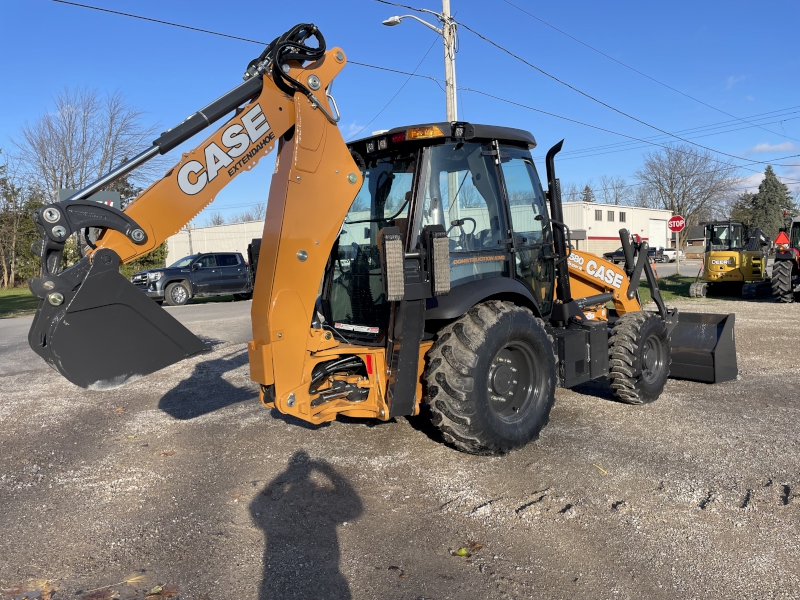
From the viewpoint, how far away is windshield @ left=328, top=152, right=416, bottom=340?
4.88 m

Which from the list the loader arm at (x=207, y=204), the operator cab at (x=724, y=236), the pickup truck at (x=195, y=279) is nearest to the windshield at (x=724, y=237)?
the operator cab at (x=724, y=236)

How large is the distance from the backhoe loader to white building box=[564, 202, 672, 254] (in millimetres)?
43084

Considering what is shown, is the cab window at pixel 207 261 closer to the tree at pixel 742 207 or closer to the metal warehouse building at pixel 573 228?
the metal warehouse building at pixel 573 228

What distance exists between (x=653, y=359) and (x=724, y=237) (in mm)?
16082

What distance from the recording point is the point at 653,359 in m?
6.64

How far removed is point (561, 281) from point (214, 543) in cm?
380

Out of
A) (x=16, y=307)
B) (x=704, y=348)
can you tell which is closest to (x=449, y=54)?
(x=704, y=348)

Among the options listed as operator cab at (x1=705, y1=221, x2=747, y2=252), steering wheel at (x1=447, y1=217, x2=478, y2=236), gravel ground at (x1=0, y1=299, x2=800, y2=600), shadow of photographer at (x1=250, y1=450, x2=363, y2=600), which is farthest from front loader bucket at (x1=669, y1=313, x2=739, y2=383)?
operator cab at (x1=705, y1=221, x2=747, y2=252)

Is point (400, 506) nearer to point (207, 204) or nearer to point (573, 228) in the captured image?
point (207, 204)

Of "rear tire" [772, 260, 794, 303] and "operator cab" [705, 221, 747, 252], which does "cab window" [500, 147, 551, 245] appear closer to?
"rear tire" [772, 260, 794, 303]

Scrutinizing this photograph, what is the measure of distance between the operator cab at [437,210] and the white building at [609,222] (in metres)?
42.8

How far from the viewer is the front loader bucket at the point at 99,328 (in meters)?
3.49

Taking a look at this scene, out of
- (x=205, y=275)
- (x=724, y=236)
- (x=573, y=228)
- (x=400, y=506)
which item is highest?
(x=573, y=228)

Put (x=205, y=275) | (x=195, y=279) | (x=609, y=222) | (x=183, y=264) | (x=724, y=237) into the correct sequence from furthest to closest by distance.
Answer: (x=609, y=222) < (x=183, y=264) < (x=205, y=275) < (x=195, y=279) < (x=724, y=237)
